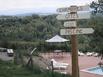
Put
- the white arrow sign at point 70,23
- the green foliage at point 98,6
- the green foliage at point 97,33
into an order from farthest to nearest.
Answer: the green foliage at point 97,33
the green foliage at point 98,6
the white arrow sign at point 70,23

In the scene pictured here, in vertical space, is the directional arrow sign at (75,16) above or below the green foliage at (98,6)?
below

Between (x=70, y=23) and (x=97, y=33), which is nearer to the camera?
(x=70, y=23)

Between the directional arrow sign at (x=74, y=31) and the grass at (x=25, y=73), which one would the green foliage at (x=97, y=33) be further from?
the directional arrow sign at (x=74, y=31)

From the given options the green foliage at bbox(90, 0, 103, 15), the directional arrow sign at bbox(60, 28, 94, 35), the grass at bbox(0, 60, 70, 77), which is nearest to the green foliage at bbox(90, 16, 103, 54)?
the green foliage at bbox(90, 0, 103, 15)

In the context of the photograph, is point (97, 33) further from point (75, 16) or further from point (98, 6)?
point (75, 16)

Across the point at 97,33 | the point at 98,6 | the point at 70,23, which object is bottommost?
the point at 97,33

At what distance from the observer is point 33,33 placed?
27172mm

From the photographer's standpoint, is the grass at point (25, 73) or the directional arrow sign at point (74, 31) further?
the grass at point (25, 73)

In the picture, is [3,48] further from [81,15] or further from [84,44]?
[81,15]

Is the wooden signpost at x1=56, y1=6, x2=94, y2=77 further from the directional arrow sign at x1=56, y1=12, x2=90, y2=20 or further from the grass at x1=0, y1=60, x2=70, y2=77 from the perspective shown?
the grass at x1=0, y1=60, x2=70, y2=77

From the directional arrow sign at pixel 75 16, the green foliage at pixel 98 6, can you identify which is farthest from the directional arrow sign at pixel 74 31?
the green foliage at pixel 98 6

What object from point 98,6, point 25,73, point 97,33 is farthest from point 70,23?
point 25,73

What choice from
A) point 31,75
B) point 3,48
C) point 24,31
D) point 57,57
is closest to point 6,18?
point 24,31

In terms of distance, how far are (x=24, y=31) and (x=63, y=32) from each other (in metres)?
21.6
